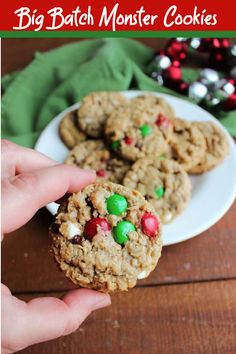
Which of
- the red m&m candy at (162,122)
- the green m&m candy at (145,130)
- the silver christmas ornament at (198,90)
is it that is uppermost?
the silver christmas ornament at (198,90)

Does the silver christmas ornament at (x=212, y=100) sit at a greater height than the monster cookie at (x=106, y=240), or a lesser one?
greater

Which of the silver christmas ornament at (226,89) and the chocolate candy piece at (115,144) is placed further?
the silver christmas ornament at (226,89)

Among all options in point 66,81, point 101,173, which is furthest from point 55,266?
point 66,81

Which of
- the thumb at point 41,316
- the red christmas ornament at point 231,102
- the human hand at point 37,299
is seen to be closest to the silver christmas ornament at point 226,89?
the red christmas ornament at point 231,102

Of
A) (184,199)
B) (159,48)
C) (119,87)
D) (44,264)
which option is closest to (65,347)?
(44,264)

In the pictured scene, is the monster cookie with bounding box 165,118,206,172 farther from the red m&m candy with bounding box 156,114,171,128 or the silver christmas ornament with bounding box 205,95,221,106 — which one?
the silver christmas ornament with bounding box 205,95,221,106

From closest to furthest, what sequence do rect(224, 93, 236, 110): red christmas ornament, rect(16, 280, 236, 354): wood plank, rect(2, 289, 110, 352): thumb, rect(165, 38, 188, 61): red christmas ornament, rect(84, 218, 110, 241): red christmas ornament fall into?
1. rect(2, 289, 110, 352): thumb
2. rect(84, 218, 110, 241): red christmas ornament
3. rect(16, 280, 236, 354): wood plank
4. rect(224, 93, 236, 110): red christmas ornament
5. rect(165, 38, 188, 61): red christmas ornament

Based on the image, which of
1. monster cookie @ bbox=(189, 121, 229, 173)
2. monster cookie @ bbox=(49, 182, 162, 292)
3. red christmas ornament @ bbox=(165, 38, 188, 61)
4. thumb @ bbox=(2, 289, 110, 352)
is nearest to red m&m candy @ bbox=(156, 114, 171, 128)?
monster cookie @ bbox=(189, 121, 229, 173)

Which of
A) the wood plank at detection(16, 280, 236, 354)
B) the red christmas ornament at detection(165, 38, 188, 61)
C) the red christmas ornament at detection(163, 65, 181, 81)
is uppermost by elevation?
the red christmas ornament at detection(165, 38, 188, 61)

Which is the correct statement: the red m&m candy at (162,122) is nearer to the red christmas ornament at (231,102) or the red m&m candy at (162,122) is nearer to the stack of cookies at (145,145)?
the stack of cookies at (145,145)
